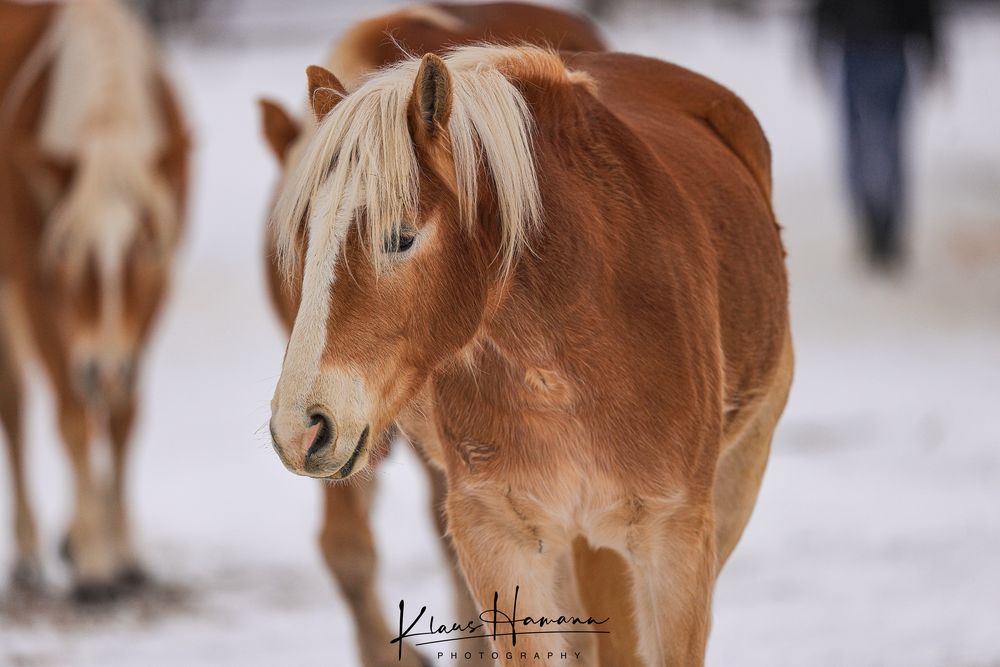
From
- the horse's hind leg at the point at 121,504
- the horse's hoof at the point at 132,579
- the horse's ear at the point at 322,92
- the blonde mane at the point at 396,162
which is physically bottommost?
the blonde mane at the point at 396,162

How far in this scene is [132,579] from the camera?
5648mm

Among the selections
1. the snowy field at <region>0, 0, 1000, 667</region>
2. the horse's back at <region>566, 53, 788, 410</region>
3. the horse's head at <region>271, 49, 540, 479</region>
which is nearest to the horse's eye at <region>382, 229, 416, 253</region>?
the horse's head at <region>271, 49, 540, 479</region>

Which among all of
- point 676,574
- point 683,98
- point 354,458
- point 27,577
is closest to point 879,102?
point 27,577

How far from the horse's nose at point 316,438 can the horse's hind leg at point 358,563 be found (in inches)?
66.5

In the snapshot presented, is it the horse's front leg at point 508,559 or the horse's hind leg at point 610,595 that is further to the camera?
the horse's hind leg at point 610,595

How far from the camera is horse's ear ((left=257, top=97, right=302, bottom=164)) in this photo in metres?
4.03

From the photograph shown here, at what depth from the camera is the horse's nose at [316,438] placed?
2344 millimetres

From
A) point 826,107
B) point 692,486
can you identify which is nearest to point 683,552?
point 692,486

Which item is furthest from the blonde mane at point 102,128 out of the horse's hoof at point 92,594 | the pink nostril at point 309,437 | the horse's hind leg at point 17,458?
the pink nostril at point 309,437

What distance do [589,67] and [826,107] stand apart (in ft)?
35.4

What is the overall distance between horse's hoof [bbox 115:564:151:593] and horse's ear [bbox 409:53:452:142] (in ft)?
11.6

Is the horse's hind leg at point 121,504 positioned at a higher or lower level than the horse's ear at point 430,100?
higher

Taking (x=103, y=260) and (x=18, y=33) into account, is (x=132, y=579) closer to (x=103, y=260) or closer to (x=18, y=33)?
(x=103, y=260)

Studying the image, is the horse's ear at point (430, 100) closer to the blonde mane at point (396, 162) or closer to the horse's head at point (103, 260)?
the blonde mane at point (396, 162)
